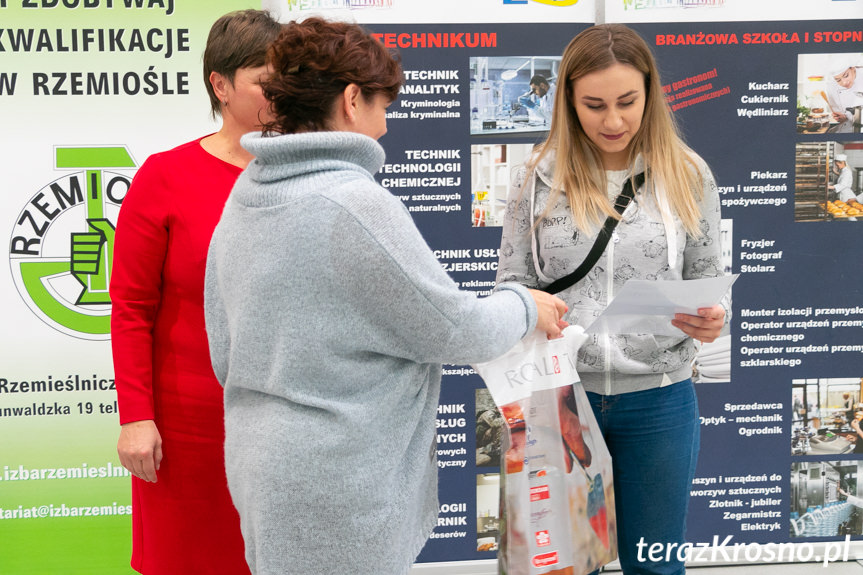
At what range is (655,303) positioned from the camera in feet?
5.40

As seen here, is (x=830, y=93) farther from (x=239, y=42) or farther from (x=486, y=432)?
(x=239, y=42)

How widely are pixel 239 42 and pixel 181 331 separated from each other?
0.68 metres

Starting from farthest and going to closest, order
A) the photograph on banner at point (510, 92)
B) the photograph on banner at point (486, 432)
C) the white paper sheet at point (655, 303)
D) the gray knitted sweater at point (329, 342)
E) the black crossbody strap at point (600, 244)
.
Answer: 1. the photograph on banner at point (486, 432)
2. the photograph on banner at point (510, 92)
3. the black crossbody strap at point (600, 244)
4. the white paper sheet at point (655, 303)
5. the gray knitted sweater at point (329, 342)

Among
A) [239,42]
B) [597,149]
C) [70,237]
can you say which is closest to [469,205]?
[597,149]

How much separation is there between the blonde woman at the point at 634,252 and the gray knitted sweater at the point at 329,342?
1.84 ft

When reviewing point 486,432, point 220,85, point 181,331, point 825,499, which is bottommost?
point 825,499

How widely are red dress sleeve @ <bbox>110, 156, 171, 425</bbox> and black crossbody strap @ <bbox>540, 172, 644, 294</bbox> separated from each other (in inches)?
36.1

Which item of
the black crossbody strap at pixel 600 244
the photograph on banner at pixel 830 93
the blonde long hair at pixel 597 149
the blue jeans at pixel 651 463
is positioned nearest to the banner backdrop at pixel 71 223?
the blonde long hair at pixel 597 149

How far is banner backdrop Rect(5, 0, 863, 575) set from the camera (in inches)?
108

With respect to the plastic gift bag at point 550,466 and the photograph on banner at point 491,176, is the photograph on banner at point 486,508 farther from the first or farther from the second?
the plastic gift bag at point 550,466

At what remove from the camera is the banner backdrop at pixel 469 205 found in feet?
8.99

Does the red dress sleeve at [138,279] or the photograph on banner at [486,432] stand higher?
the red dress sleeve at [138,279]

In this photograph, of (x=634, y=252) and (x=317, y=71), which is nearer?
(x=317, y=71)

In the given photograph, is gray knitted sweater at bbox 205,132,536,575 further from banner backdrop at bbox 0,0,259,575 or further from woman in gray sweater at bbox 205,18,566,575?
banner backdrop at bbox 0,0,259,575
